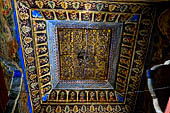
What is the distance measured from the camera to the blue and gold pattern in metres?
4.57

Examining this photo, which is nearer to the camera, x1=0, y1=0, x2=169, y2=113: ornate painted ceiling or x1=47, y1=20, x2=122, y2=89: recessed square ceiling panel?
x1=0, y1=0, x2=169, y2=113: ornate painted ceiling

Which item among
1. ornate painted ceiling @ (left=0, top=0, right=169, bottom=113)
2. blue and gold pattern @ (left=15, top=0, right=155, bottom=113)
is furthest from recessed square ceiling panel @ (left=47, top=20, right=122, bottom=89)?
blue and gold pattern @ (left=15, top=0, right=155, bottom=113)

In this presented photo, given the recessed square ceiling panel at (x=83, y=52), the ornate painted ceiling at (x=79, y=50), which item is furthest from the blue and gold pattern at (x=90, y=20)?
the recessed square ceiling panel at (x=83, y=52)

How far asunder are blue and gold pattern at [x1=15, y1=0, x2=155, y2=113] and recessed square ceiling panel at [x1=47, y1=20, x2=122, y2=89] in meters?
0.19

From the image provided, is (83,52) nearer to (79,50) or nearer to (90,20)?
(79,50)

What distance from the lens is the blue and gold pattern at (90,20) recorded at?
457 cm

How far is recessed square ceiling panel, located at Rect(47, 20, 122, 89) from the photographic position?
17.1ft

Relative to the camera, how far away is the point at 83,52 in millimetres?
5719

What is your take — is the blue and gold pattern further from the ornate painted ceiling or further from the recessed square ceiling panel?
the recessed square ceiling panel

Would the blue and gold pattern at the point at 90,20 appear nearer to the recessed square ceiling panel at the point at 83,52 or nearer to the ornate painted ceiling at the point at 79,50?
the ornate painted ceiling at the point at 79,50

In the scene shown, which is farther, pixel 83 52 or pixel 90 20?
pixel 83 52

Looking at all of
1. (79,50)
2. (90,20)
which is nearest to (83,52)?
(79,50)

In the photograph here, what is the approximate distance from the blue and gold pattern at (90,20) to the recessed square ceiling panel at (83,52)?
7.6 inches

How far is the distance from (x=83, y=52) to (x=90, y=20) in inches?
46.0
